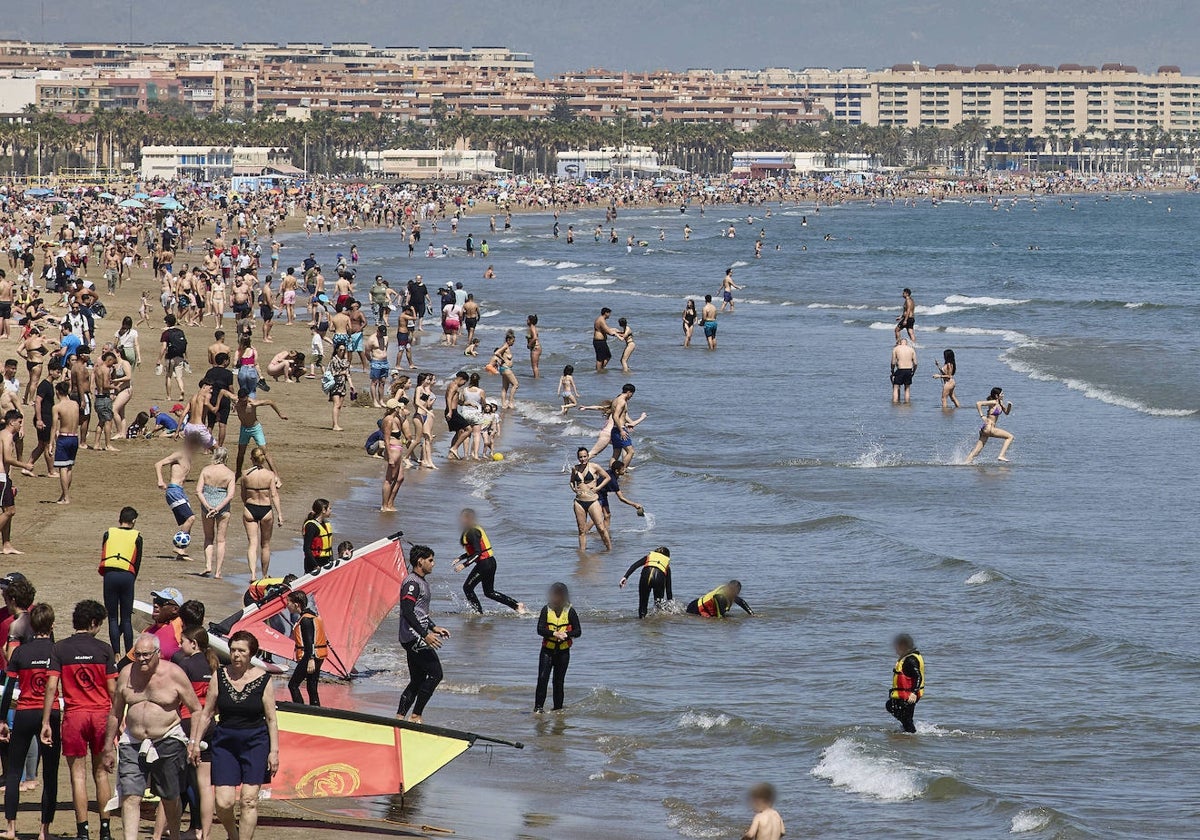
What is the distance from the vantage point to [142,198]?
9575 centimetres

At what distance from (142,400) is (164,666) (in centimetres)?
1789

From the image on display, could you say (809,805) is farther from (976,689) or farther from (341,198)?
(341,198)

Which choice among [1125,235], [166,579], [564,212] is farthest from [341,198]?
[166,579]

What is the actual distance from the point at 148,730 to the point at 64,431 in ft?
31.0

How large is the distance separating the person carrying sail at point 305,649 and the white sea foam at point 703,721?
9.01ft

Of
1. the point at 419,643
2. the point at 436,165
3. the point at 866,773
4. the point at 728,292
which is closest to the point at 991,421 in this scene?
the point at 866,773

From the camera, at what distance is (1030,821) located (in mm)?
10500

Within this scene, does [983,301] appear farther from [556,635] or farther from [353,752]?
[353,752]

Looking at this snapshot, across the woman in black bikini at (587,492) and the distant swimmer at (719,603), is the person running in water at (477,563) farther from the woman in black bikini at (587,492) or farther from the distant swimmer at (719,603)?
the woman in black bikini at (587,492)

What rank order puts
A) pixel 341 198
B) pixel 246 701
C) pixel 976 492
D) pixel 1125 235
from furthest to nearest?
1. pixel 341 198
2. pixel 1125 235
3. pixel 976 492
4. pixel 246 701

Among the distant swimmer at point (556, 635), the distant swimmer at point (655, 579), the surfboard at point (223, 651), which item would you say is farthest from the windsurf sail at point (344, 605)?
the distant swimmer at point (655, 579)

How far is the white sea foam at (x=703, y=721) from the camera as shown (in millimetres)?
12398

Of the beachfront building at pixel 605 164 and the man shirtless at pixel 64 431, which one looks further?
the beachfront building at pixel 605 164

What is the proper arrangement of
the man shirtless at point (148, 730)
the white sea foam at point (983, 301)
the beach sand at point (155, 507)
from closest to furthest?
the man shirtless at point (148, 730) → the beach sand at point (155, 507) → the white sea foam at point (983, 301)
